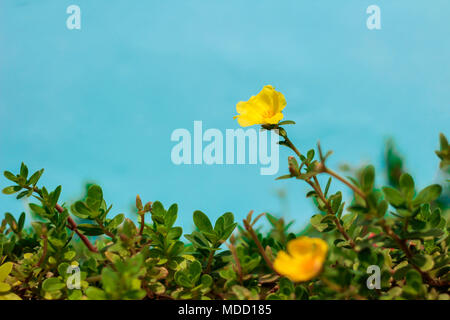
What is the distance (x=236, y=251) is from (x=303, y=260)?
0.27 meters

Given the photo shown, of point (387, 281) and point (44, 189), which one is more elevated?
point (44, 189)

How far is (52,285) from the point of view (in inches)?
34.3

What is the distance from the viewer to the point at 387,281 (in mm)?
805

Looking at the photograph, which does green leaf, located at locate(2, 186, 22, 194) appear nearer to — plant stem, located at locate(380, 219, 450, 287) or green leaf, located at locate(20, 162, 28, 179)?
green leaf, located at locate(20, 162, 28, 179)

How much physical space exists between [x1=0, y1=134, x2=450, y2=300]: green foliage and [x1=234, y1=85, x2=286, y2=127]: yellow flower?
0.05 m

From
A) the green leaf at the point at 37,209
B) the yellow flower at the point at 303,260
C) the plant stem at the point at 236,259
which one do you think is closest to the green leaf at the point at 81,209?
the green leaf at the point at 37,209

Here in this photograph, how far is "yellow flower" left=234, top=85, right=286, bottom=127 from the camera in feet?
3.21

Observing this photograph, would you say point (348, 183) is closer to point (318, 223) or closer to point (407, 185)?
point (407, 185)

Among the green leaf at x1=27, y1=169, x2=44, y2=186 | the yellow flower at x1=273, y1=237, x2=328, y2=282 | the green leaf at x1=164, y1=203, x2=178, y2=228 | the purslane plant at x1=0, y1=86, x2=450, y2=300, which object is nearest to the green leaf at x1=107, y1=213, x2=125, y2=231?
the purslane plant at x1=0, y1=86, x2=450, y2=300
